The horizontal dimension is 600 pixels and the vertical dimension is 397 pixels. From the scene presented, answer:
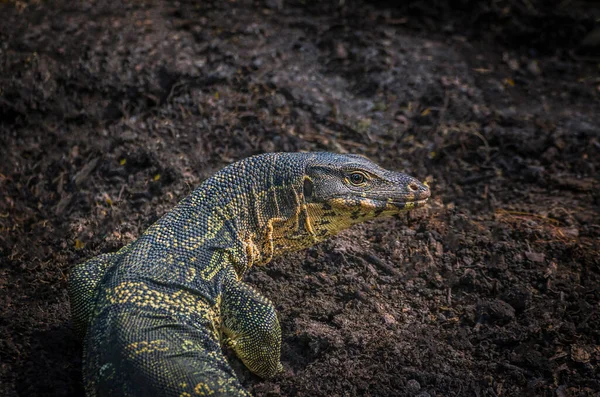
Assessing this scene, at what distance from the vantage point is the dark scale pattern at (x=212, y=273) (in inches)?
151

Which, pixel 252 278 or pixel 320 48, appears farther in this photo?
pixel 320 48

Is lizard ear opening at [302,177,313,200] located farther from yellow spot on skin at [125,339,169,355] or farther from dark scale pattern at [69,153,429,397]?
yellow spot on skin at [125,339,169,355]

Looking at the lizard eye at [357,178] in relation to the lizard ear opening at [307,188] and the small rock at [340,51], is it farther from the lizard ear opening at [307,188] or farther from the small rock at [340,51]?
the small rock at [340,51]

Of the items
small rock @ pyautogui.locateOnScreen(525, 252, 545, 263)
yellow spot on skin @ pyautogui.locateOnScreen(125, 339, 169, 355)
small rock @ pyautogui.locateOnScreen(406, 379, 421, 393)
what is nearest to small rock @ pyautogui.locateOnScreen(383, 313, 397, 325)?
small rock @ pyautogui.locateOnScreen(406, 379, 421, 393)

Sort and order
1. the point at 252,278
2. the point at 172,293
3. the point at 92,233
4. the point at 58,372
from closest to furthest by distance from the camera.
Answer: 1. the point at 172,293
2. the point at 58,372
3. the point at 252,278
4. the point at 92,233

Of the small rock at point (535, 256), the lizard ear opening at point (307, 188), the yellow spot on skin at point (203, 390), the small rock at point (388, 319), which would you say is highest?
the lizard ear opening at point (307, 188)

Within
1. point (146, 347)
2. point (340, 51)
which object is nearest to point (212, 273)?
point (146, 347)

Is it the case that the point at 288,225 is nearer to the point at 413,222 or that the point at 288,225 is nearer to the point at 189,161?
the point at 413,222

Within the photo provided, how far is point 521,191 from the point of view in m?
6.96

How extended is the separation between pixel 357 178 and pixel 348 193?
176 millimetres

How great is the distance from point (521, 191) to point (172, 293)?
4577 mm

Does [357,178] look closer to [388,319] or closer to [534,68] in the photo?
[388,319]

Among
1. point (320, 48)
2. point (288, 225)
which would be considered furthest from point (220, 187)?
point (320, 48)

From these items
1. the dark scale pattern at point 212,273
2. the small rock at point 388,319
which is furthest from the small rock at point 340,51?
the small rock at point 388,319
